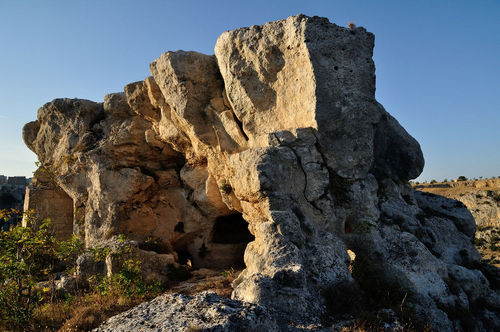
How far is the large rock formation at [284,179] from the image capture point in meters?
7.02

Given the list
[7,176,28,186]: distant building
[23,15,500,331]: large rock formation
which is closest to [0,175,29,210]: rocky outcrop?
[7,176,28,186]: distant building

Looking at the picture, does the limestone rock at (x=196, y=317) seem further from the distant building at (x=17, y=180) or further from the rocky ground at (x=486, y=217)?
the distant building at (x=17, y=180)

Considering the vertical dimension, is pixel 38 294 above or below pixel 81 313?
above

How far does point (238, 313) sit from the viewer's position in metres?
3.95

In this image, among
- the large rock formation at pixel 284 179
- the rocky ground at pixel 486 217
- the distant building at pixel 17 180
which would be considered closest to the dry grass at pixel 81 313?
the large rock formation at pixel 284 179

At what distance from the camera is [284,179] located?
8180 mm

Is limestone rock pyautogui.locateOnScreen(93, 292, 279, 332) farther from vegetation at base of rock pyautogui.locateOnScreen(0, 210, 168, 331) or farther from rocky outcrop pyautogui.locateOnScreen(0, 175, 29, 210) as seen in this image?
rocky outcrop pyautogui.locateOnScreen(0, 175, 29, 210)

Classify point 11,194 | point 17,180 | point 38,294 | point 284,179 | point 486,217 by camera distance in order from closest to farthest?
point 38,294 → point 284,179 → point 486,217 → point 11,194 → point 17,180

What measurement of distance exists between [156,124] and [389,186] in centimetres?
923

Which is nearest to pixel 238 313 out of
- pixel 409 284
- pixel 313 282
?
pixel 313 282

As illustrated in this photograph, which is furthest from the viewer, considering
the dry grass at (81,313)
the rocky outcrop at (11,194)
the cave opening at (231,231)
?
the rocky outcrop at (11,194)

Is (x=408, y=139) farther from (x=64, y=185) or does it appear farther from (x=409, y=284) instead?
(x=64, y=185)

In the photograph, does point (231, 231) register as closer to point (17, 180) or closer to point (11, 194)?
point (11, 194)

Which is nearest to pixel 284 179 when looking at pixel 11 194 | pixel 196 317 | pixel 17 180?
pixel 196 317
